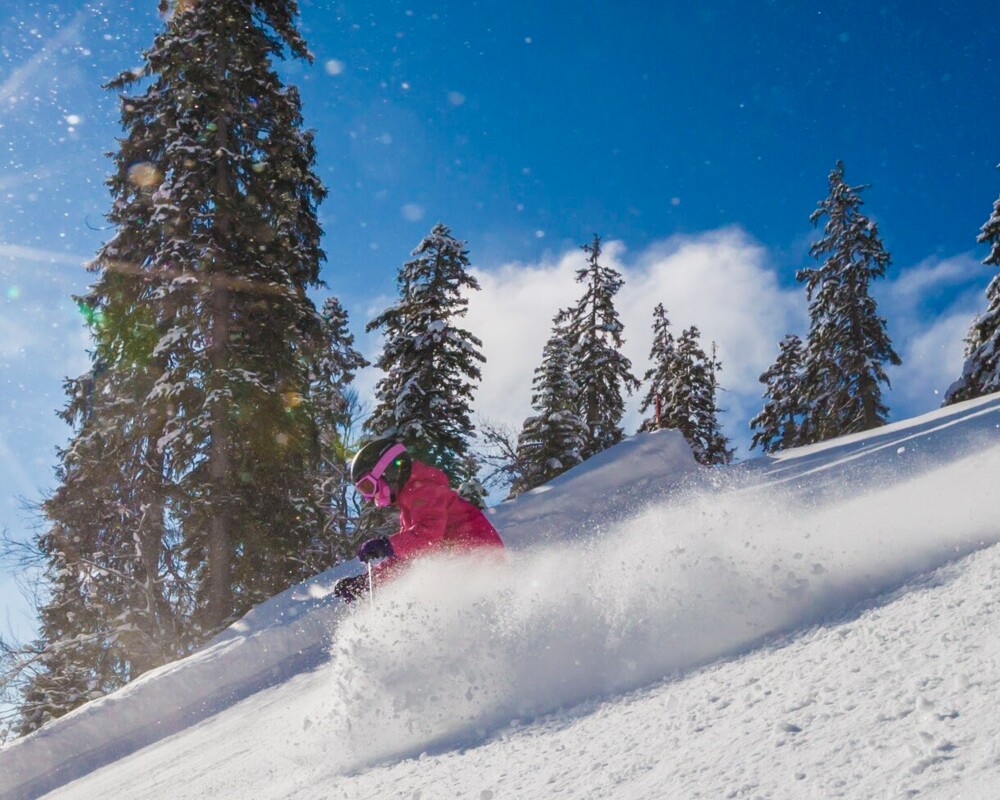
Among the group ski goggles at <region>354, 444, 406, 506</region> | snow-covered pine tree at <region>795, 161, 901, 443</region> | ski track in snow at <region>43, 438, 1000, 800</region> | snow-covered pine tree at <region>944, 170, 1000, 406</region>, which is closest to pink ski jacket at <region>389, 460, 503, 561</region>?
ski goggles at <region>354, 444, 406, 506</region>

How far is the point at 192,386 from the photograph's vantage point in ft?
42.5

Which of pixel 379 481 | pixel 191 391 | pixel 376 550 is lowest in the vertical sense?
pixel 376 550

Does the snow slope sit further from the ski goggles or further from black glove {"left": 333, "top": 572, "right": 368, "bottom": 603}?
the ski goggles

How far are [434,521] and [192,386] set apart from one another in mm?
9734

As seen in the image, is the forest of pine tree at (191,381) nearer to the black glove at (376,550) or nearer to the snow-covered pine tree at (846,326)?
the black glove at (376,550)

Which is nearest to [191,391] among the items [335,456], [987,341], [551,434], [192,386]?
[192,386]

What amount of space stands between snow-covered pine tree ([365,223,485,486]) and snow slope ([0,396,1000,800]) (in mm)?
12979

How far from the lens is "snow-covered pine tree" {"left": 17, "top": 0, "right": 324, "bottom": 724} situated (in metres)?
13.0

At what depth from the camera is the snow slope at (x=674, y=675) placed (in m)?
1.84

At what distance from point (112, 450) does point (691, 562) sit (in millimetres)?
13587

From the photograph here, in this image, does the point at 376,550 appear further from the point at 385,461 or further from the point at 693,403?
the point at 693,403

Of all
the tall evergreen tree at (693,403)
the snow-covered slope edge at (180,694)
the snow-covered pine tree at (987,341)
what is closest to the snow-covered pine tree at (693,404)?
the tall evergreen tree at (693,403)

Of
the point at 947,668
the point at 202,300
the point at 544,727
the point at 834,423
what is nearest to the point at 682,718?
the point at 544,727

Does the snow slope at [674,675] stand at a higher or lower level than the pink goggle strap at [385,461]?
lower
